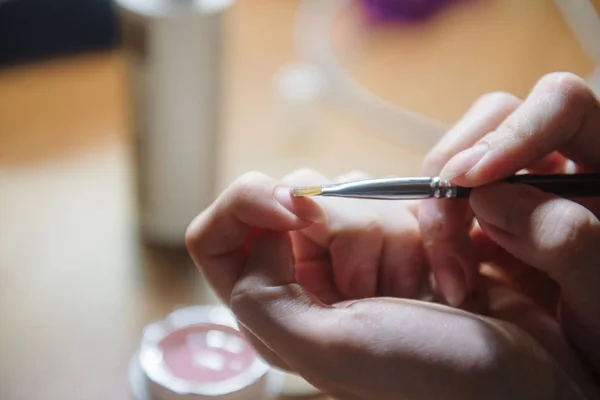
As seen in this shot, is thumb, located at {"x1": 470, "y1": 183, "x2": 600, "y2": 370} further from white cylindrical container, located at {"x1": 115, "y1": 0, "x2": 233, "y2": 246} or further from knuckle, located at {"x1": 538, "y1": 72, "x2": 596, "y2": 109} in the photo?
white cylindrical container, located at {"x1": 115, "y1": 0, "x2": 233, "y2": 246}

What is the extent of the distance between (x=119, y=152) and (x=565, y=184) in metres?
0.41

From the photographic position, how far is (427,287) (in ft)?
1.61

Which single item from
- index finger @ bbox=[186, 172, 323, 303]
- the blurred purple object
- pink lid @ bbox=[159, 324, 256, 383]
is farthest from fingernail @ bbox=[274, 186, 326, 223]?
the blurred purple object

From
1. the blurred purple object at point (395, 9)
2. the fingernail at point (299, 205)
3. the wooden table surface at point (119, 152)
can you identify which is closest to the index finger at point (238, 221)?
the fingernail at point (299, 205)

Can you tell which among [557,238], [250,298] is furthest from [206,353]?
[557,238]

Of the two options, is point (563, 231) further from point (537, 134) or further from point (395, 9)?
point (395, 9)

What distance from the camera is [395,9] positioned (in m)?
0.95

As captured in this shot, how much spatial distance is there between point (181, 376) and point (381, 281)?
13 cm

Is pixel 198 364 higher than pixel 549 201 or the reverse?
the reverse

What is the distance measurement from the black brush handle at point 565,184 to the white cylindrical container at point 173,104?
0.24m

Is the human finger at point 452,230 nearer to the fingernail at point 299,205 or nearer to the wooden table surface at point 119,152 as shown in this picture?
the fingernail at point 299,205

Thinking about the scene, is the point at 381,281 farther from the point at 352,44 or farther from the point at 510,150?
the point at 352,44

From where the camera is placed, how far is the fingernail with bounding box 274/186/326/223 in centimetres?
43

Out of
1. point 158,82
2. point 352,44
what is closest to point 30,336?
point 158,82
